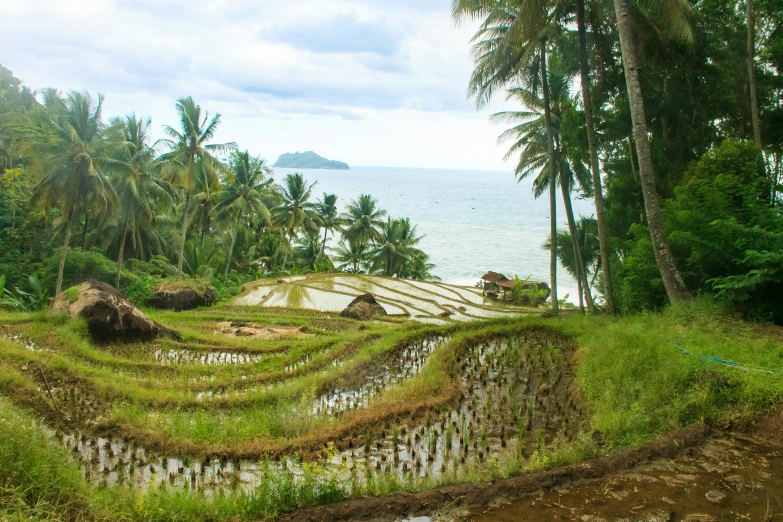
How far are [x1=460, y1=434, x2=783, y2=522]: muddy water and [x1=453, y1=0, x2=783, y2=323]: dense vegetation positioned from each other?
17.2 ft

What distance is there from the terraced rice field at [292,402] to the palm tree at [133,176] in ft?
31.6

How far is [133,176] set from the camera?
21.1 metres

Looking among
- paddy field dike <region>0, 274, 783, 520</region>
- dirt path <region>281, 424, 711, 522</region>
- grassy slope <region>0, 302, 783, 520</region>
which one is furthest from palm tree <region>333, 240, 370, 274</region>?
dirt path <region>281, 424, 711, 522</region>

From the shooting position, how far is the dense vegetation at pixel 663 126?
10.8m

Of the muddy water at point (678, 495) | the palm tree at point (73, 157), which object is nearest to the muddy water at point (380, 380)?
the muddy water at point (678, 495)

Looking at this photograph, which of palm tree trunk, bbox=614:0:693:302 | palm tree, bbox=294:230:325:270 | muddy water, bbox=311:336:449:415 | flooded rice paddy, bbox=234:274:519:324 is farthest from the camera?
palm tree, bbox=294:230:325:270

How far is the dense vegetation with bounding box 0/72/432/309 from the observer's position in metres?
18.2

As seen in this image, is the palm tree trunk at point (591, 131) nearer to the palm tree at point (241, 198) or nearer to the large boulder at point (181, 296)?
the large boulder at point (181, 296)

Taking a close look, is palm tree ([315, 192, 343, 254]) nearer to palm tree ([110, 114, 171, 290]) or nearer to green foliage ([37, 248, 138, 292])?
palm tree ([110, 114, 171, 290])

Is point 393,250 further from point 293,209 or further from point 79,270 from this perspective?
point 79,270

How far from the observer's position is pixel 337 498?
4883mm

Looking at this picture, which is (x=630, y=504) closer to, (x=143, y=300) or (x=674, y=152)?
(x=674, y=152)

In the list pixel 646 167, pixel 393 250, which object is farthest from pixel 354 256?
pixel 646 167

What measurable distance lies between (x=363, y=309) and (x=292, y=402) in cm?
1005
